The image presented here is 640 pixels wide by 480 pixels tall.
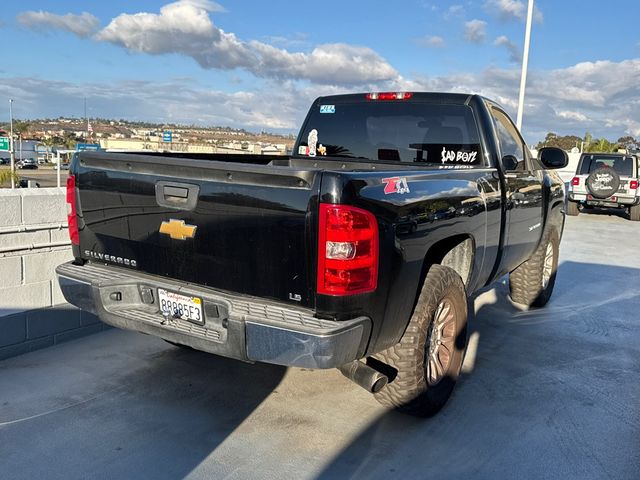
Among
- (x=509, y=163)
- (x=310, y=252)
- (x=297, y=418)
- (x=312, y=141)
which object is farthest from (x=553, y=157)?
(x=310, y=252)

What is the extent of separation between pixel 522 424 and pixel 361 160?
2.38 metres

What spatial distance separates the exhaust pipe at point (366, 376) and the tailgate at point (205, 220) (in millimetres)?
671

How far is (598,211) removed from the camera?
17609mm

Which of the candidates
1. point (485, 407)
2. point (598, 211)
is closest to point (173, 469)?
point (485, 407)

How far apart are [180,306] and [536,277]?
4213mm

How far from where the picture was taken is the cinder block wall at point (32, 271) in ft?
14.2

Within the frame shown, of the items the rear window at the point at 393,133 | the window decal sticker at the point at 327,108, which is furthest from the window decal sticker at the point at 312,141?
the window decal sticker at the point at 327,108

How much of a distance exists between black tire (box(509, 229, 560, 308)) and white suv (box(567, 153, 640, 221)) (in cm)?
977

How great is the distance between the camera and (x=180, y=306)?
3.13 metres

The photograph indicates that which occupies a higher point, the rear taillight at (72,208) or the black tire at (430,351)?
the rear taillight at (72,208)

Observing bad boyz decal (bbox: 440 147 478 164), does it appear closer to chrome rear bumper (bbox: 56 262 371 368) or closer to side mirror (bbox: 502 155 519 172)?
side mirror (bbox: 502 155 519 172)

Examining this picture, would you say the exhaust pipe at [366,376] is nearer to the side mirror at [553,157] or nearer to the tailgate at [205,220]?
the tailgate at [205,220]

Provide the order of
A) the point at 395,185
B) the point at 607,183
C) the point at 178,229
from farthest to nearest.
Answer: the point at 607,183, the point at 178,229, the point at 395,185

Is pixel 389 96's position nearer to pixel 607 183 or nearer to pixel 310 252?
pixel 310 252
